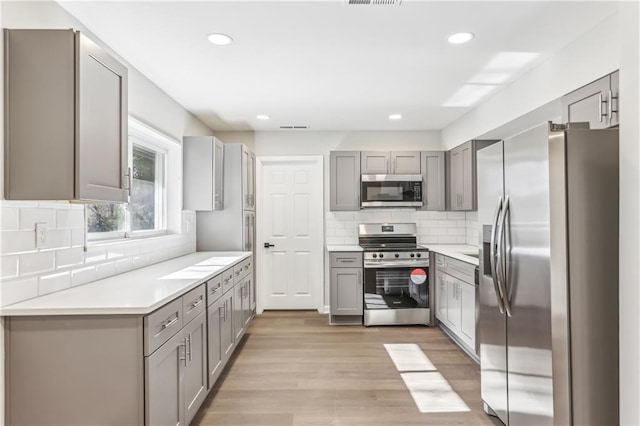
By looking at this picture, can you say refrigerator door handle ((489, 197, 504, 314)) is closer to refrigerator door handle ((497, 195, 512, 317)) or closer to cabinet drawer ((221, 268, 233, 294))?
refrigerator door handle ((497, 195, 512, 317))

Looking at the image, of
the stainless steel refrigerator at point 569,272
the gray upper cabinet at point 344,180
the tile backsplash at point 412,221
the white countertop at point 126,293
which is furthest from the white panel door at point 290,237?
the stainless steel refrigerator at point 569,272

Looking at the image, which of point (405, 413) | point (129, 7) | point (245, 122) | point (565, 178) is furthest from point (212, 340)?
point (245, 122)

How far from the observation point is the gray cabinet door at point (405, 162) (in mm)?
4816

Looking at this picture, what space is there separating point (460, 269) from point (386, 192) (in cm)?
143

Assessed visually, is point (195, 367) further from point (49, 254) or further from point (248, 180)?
point (248, 180)

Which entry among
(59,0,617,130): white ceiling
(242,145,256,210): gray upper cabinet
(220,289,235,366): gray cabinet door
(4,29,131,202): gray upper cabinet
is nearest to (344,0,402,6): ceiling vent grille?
(59,0,617,130): white ceiling

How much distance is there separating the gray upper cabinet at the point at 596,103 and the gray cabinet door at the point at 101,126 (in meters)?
2.62

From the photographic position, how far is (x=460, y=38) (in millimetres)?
2400

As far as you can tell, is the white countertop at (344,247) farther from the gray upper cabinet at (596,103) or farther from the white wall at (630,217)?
the white wall at (630,217)

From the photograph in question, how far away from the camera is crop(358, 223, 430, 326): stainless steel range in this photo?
4.43m

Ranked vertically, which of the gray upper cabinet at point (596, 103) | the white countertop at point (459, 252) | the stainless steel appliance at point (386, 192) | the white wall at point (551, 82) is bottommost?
the white countertop at point (459, 252)

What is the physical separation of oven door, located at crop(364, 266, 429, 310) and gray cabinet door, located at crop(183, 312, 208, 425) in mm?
2313

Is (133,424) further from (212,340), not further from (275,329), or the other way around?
(275,329)

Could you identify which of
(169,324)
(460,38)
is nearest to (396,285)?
(460,38)
